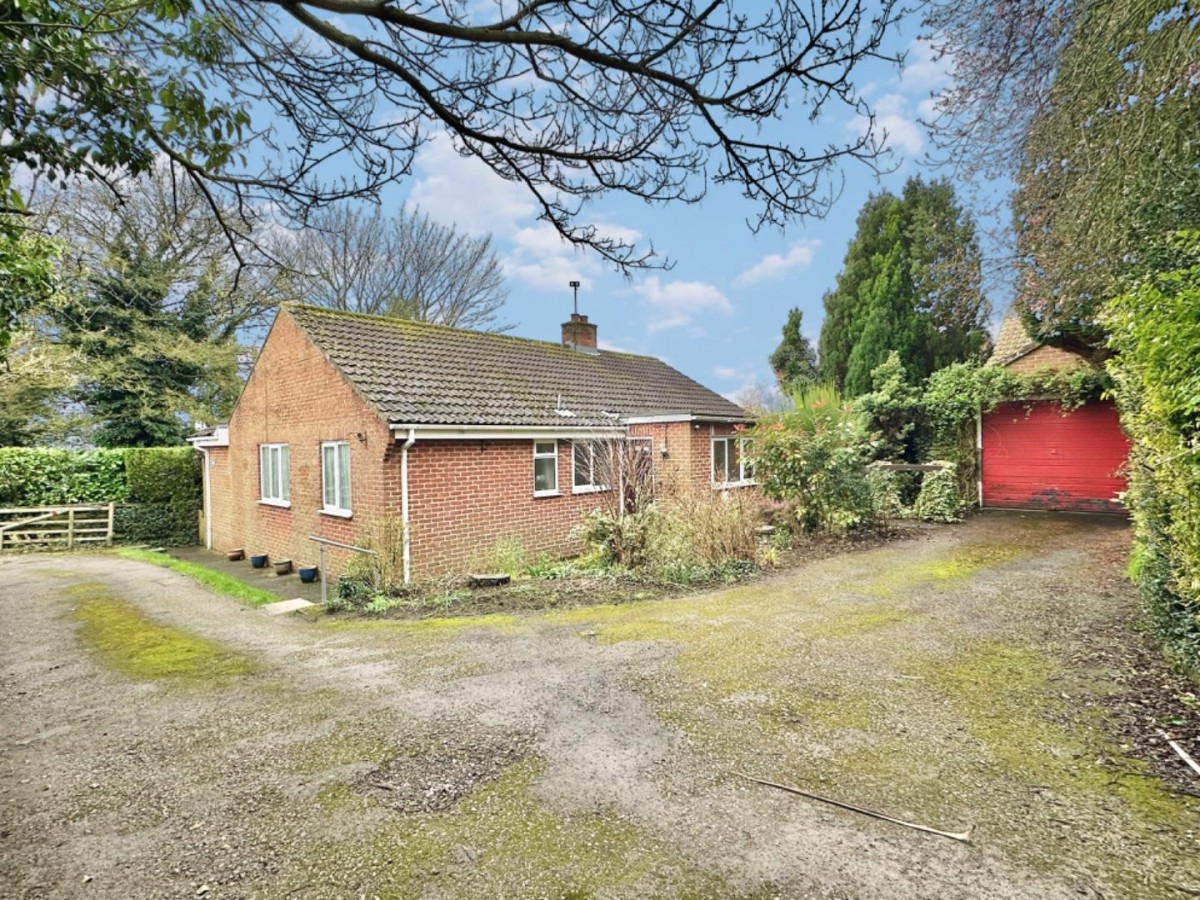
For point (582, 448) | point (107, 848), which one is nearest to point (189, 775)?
point (107, 848)

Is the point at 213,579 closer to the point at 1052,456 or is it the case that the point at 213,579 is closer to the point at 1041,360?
the point at 1052,456

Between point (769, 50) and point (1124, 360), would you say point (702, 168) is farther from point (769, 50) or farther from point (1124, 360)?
point (1124, 360)

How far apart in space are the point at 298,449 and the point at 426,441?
13.4ft

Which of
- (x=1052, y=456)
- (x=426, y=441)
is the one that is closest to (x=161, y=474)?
(x=426, y=441)

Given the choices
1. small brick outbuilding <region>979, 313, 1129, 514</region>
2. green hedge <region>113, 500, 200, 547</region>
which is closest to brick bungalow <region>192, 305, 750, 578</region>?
green hedge <region>113, 500, 200, 547</region>

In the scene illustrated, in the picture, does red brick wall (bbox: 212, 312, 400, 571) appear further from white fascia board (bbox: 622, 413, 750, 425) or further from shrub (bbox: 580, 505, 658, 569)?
white fascia board (bbox: 622, 413, 750, 425)

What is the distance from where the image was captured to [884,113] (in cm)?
385

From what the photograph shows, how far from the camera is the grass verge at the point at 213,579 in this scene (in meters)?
9.80

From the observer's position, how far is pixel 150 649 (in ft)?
21.2

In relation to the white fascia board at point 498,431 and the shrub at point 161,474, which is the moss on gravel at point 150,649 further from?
the shrub at point 161,474

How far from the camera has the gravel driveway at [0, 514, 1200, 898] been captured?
2.67m

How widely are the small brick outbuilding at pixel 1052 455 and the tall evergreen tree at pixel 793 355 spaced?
1230cm

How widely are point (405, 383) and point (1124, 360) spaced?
1058 centimetres

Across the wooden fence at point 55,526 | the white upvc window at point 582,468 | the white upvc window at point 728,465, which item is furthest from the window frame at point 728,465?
the wooden fence at point 55,526
